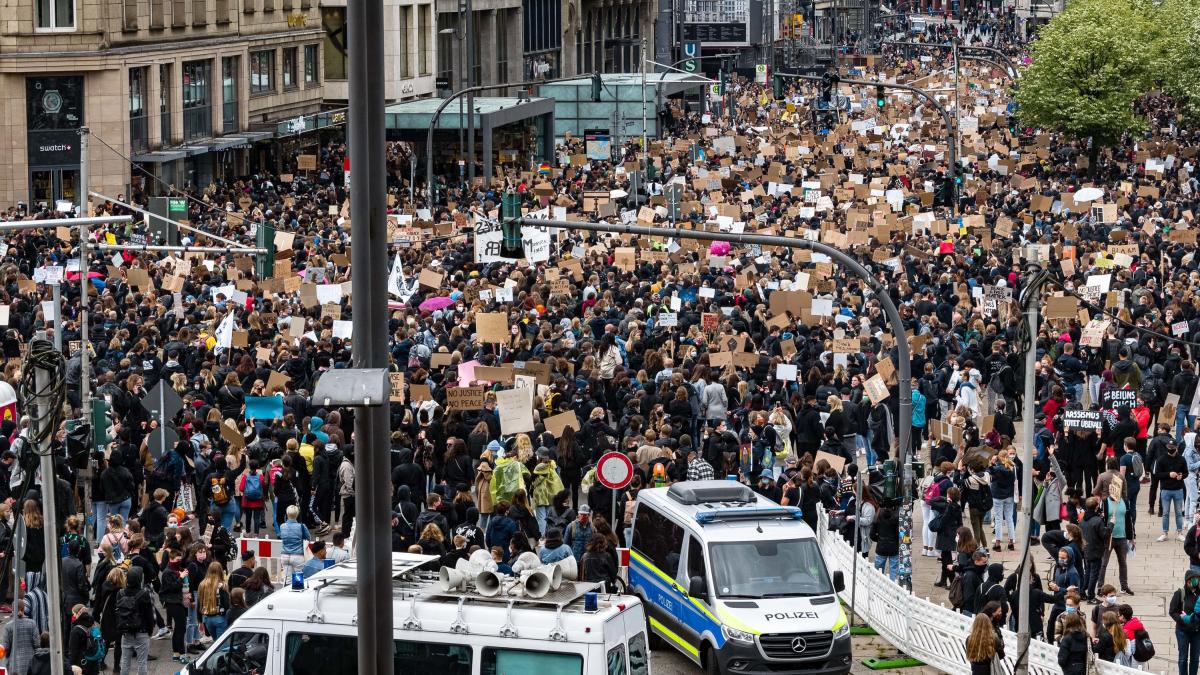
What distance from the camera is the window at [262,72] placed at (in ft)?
244

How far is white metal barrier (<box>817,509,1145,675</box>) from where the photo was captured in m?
18.5

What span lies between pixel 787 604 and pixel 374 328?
29.0 feet

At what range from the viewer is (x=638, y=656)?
51.5 feet

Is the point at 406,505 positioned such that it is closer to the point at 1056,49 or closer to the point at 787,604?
the point at 787,604

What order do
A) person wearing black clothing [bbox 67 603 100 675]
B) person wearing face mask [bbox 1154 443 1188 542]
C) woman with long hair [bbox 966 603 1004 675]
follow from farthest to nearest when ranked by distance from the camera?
person wearing face mask [bbox 1154 443 1188 542] → woman with long hair [bbox 966 603 1004 675] → person wearing black clothing [bbox 67 603 100 675]

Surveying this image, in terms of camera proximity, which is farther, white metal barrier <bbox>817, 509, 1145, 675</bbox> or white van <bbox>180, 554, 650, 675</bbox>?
white metal barrier <bbox>817, 509, 1145, 675</bbox>

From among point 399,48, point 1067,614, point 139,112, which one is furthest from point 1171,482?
point 399,48

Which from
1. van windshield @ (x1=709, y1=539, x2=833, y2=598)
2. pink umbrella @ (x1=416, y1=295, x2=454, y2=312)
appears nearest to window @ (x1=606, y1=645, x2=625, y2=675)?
van windshield @ (x1=709, y1=539, x2=833, y2=598)

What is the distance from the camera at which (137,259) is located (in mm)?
41812

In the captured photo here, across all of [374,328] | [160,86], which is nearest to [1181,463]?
[374,328]

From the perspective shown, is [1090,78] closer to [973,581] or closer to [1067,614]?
[973,581]

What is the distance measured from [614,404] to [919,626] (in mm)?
9746

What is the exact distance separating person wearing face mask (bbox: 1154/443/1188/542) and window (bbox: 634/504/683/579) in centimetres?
725

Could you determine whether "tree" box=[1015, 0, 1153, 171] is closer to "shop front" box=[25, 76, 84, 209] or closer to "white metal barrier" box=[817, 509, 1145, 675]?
"shop front" box=[25, 76, 84, 209]
